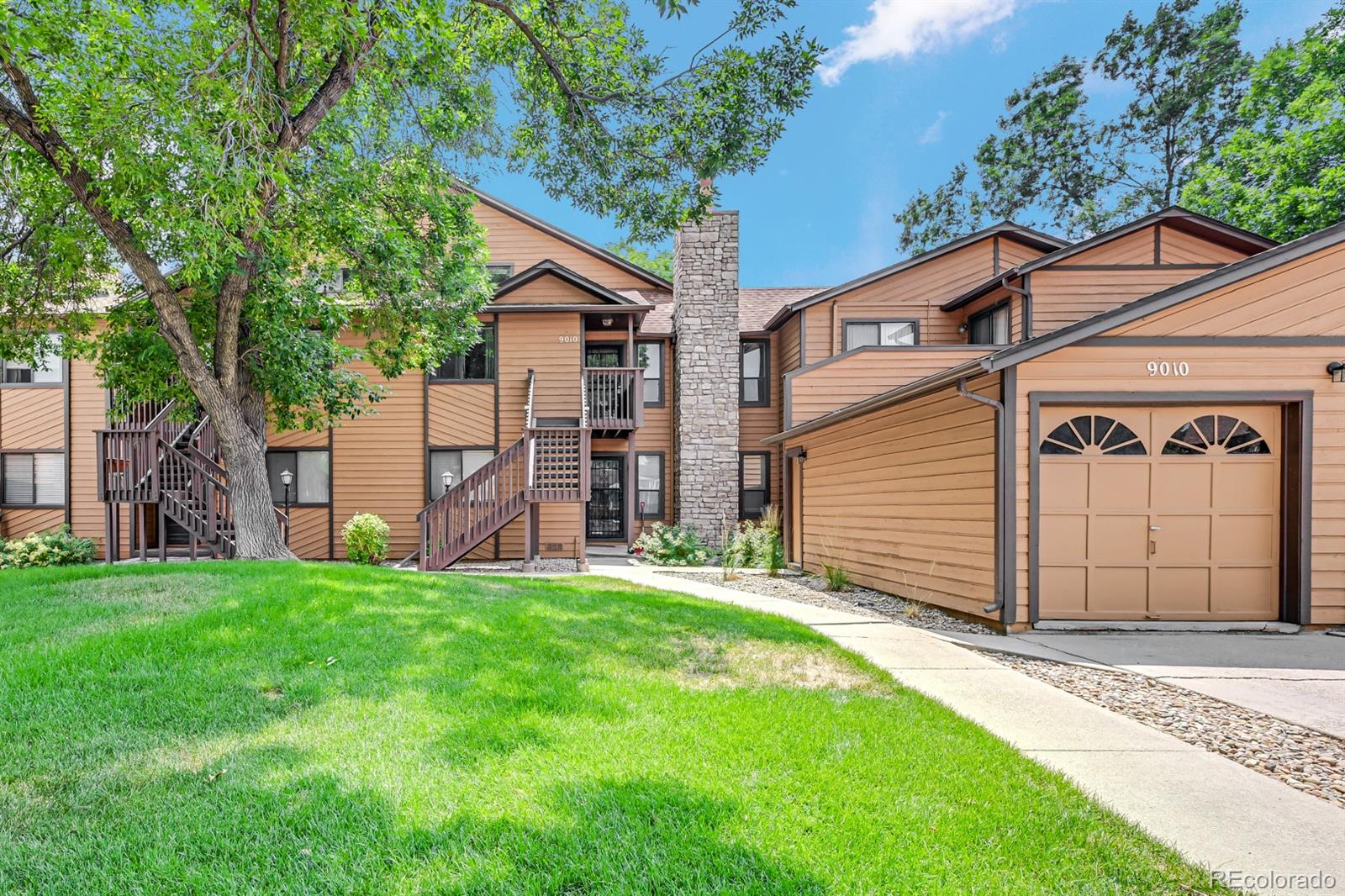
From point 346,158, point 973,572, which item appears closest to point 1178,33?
point 973,572

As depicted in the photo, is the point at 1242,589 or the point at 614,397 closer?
the point at 1242,589

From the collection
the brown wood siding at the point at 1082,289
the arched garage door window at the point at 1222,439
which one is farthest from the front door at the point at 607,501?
the arched garage door window at the point at 1222,439

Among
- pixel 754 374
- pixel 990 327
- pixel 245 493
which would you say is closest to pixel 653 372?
pixel 754 374

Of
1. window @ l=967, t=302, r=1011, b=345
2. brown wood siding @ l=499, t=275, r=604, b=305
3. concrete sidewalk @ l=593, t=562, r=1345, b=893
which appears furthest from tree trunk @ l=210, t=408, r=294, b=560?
window @ l=967, t=302, r=1011, b=345

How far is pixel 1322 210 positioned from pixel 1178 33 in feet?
36.0

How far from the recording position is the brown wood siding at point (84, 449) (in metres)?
12.9

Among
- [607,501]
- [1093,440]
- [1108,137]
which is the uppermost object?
[1108,137]

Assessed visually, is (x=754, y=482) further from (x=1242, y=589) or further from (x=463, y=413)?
(x=1242, y=589)

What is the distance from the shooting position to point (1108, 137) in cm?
2405

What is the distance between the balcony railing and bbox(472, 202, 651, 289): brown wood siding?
15.7 ft

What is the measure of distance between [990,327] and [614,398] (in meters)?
8.24

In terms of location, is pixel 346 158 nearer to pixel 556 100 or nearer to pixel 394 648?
pixel 556 100

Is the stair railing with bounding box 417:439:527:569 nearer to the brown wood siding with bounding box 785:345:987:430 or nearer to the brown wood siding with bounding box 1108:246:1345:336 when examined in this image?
the brown wood siding with bounding box 785:345:987:430

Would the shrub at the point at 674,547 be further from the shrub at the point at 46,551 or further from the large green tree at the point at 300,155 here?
the shrub at the point at 46,551
